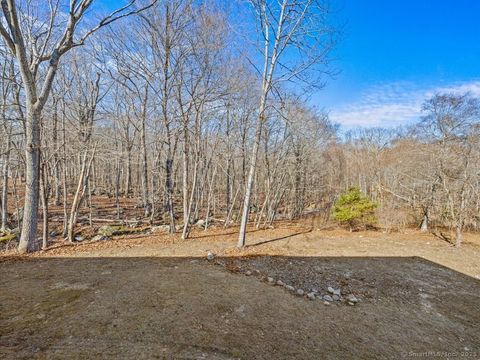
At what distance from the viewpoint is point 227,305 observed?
353cm

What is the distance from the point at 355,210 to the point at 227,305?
8.36 metres

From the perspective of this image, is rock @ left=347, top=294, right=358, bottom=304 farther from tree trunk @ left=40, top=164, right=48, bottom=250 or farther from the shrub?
tree trunk @ left=40, top=164, right=48, bottom=250

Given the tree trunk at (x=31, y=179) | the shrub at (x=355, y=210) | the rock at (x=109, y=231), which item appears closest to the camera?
the tree trunk at (x=31, y=179)

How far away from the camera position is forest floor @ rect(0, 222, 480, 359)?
2.53m

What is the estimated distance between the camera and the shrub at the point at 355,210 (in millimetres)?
10047

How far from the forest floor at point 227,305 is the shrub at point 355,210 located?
3.48m

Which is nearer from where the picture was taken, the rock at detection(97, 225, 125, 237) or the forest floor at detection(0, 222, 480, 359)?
the forest floor at detection(0, 222, 480, 359)

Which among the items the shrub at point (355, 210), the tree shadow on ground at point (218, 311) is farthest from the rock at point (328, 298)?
the shrub at point (355, 210)

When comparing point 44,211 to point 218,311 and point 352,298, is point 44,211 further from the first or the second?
point 352,298

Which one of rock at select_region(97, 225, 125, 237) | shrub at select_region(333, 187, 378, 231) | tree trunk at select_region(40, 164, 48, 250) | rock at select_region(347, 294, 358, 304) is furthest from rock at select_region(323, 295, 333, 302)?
rock at select_region(97, 225, 125, 237)

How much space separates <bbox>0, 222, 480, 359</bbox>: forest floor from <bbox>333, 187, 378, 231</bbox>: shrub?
11.4ft

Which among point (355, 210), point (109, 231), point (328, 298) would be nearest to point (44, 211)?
point (109, 231)

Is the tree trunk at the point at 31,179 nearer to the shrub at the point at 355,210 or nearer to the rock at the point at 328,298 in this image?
the rock at the point at 328,298

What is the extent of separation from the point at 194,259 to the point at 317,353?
3.51 metres
